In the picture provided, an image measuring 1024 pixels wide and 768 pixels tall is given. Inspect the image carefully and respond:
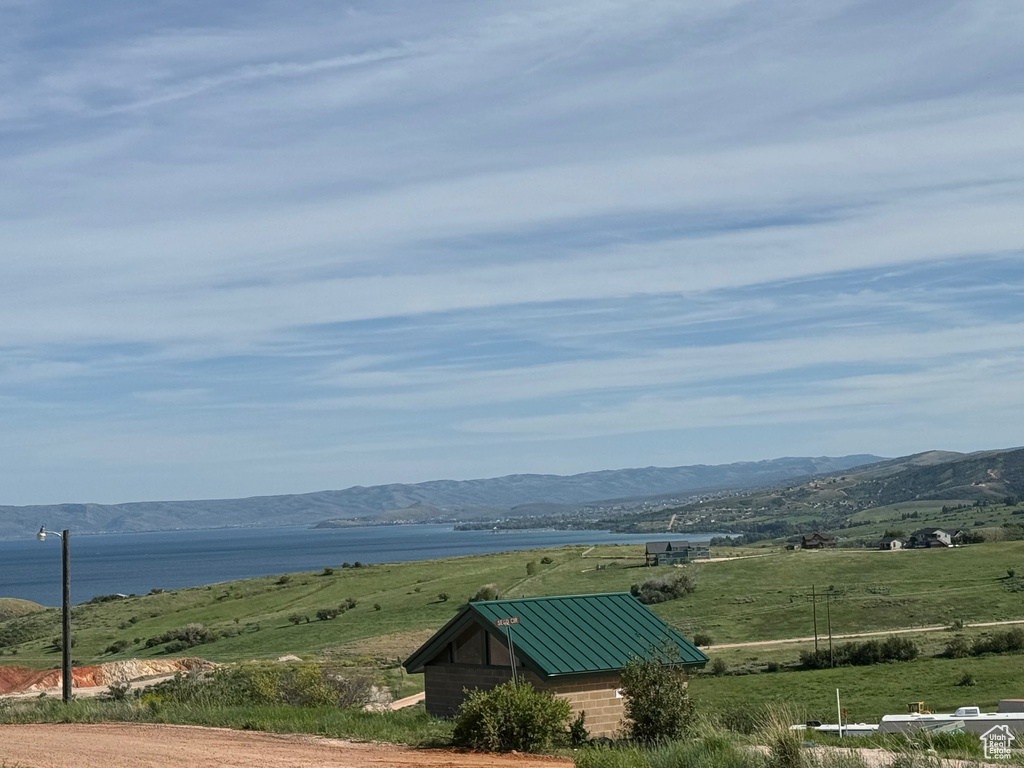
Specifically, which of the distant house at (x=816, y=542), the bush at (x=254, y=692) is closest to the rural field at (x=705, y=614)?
the bush at (x=254, y=692)

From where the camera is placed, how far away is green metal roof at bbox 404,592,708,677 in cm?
2286

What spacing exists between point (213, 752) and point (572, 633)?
877 centimetres

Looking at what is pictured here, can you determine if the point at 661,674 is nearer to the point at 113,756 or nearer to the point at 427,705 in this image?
the point at 427,705

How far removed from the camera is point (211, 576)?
198125 millimetres

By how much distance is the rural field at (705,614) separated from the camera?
49656 mm

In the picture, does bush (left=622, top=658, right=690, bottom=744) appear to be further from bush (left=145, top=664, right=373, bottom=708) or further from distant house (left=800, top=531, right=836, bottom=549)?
distant house (left=800, top=531, right=836, bottom=549)

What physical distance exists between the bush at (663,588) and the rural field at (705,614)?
3.72ft

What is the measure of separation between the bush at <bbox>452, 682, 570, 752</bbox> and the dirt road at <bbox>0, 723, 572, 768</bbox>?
0.54 m

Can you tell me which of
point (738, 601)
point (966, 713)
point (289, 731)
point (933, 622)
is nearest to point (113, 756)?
point (289, 731)

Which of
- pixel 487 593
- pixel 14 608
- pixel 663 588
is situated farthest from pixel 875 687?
pixel 14 608

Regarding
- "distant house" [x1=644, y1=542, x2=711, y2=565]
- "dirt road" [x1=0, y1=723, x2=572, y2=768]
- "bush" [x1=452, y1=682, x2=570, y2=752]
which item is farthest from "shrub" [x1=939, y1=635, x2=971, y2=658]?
"distant house" [x1=644, y1=542, x2=711, y2=565]

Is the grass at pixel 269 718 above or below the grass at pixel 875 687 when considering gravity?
above

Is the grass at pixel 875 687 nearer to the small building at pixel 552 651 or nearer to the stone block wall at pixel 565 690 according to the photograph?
the small building at pixel 552 651

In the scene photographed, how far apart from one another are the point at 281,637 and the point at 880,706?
37.8 metres
